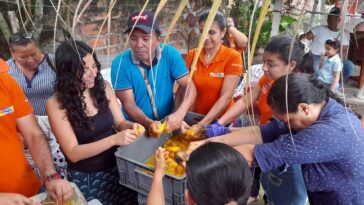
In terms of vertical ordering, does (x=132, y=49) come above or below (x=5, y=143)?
above

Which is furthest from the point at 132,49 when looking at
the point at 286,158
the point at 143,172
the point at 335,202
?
the point at 335,202

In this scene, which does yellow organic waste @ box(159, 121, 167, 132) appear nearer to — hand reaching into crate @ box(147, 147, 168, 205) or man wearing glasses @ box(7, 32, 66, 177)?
hand reaching into crate @ box(147, 147, 168, 205)

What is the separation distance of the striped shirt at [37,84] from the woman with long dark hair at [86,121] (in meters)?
0.96

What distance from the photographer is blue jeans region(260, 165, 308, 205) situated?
97.3 inches

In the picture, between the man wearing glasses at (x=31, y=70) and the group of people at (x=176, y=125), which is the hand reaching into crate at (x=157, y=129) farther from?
the man wearing glasses at (x=31, y=70)

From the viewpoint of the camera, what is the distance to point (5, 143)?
6.17 ft

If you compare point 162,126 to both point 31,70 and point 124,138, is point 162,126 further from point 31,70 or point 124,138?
point 31,70

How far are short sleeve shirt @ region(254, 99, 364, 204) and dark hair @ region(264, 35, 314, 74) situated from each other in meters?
0.68

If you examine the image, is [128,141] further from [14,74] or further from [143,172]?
[14,74]

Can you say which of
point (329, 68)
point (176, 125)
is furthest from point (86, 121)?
point (329, 68)

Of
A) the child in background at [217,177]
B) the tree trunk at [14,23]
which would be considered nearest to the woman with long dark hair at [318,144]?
the child in background at [217,177]

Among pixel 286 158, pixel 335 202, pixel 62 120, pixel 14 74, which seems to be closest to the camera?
pixel 286 158

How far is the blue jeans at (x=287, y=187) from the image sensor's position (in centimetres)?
247

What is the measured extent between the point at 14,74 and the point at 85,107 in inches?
52.2
